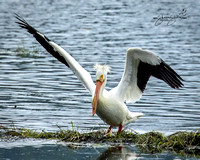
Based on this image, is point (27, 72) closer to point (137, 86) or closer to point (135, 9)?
point (137, 86)

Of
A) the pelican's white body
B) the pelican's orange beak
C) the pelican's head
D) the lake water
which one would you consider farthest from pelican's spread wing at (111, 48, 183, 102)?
the lake water

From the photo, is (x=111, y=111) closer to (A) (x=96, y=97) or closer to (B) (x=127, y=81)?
(A) (x=96, y=97)

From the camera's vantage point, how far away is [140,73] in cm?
912

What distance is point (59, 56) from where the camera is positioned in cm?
991

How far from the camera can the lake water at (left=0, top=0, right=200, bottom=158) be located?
35.2 ft

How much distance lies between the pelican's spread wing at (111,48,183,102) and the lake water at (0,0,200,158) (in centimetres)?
91

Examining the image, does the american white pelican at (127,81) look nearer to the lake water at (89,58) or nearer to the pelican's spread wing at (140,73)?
the pelican's spread wing at (140,73)

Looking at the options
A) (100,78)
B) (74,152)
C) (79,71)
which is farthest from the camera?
(79,71)

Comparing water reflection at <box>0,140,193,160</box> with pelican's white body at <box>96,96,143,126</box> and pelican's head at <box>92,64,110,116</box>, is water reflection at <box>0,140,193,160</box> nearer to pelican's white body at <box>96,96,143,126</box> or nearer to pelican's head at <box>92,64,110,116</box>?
pelican's white body at <box>96,96,143,126</box>

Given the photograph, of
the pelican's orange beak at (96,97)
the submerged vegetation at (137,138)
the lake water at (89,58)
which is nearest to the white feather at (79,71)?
the pelican's orange beak at (96,97)

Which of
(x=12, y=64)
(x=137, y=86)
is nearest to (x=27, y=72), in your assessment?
(x=12, y=64)

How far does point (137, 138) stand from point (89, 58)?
30.8ft

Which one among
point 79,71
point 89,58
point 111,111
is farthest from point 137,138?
point 89,58

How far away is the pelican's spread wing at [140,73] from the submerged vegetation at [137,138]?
79 centimetres
